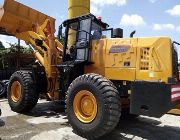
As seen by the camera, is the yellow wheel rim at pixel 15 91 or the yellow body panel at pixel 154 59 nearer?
the yellow body panel at pixel 154 59

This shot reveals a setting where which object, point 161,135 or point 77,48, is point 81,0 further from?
point 161,135

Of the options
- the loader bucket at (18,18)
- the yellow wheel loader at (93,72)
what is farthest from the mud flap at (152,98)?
the loader bucket at (18,18)

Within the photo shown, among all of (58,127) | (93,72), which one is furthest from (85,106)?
(93,72)

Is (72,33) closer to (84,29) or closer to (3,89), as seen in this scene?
(84,29)

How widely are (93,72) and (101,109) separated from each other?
177cm

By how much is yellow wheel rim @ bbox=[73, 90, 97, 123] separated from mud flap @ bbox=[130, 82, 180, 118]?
907mm

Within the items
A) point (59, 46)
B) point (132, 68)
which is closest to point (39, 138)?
point (132, 68)

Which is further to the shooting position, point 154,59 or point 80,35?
point 80,35

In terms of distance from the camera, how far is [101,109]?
19.8 ft

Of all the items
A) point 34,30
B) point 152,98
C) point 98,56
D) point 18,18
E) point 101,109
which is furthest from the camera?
point 34,30

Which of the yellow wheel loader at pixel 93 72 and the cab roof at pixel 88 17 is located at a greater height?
the cab roof at pixel 88 17

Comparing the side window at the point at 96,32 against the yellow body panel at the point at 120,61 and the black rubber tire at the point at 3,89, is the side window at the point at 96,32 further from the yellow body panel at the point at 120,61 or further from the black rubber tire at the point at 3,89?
the black rubber tire at the point at 3,89

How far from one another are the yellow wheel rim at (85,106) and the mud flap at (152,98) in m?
0.91

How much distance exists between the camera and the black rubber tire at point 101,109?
19.5 ft
